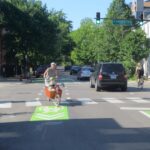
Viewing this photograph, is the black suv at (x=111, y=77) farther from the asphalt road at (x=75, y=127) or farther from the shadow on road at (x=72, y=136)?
the shadow on road at (x=72, y=136)

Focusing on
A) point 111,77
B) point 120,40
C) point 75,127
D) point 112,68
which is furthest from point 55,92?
point 120,40

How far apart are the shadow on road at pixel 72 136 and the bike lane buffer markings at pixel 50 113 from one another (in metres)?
1.11

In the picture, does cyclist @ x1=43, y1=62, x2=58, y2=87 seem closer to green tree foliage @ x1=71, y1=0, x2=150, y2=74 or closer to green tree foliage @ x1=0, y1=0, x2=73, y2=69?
green tree foliage @ x1=71, y1=0, x2=150, y2=74

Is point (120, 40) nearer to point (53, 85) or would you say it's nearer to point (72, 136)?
point (53, 85)

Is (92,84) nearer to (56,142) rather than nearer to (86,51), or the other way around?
(56,142)

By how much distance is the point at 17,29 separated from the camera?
221 ft

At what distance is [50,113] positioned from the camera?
1897 centimetres

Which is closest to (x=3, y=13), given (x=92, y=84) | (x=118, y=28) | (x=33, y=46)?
(x=33, y=46)

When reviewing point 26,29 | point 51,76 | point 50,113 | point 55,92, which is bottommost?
point 50,113

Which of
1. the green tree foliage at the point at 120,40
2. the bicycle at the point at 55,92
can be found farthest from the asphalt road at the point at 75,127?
the green tree foliage at the point at 120,40

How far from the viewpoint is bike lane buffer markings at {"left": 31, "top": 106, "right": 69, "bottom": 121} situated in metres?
17.5

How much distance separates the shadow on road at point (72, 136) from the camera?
11625 millimetres

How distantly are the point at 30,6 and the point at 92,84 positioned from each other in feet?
123

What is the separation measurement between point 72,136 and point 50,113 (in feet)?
19.1
